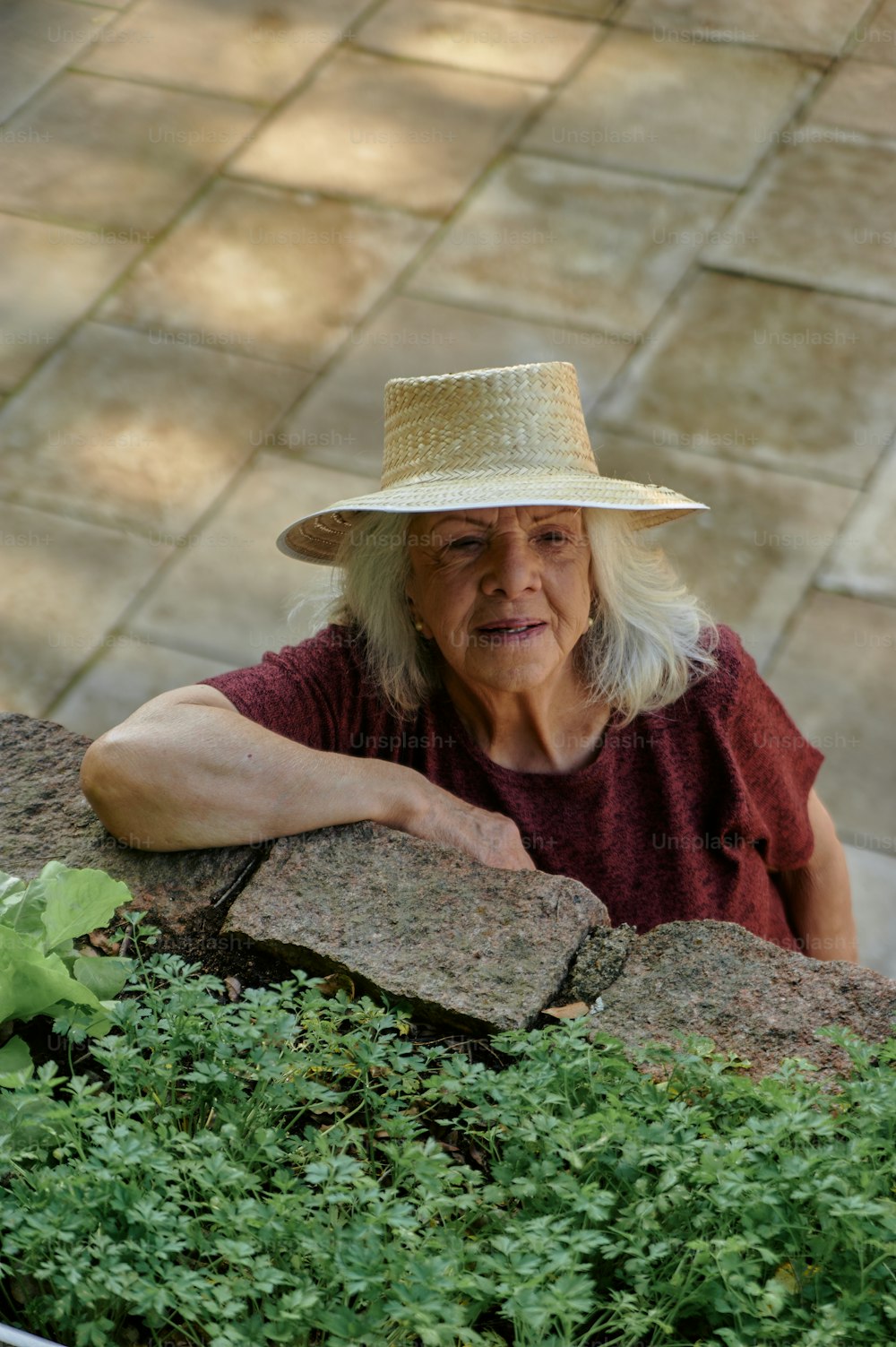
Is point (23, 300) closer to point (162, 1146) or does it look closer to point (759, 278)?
point (759, 278)

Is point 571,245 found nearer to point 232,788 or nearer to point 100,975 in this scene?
point 232,788

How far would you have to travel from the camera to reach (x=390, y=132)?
5781mm

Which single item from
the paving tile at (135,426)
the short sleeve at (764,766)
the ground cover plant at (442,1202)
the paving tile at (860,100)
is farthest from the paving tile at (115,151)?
the ground cover plant at (442,1202)

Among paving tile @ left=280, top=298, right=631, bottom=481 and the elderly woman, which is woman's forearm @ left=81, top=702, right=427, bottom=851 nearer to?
the elderly woman

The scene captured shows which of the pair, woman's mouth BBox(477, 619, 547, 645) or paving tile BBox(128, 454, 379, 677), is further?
paving tile BBox(128, 454, 379, 677)

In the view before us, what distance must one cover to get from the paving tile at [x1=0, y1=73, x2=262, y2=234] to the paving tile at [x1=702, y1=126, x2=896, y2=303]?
73.9 inches

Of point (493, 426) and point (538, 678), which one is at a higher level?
point (493, 426)

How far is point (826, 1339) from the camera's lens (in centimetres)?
117

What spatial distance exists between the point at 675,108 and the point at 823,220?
0.84 meters

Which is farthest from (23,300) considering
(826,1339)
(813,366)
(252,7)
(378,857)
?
(826,1339)

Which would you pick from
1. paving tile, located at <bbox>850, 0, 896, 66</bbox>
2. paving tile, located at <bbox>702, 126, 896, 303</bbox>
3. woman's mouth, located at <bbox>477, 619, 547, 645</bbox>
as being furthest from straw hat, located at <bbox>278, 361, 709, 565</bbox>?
paving tile, located at <bbox>850, 0, 896, 66</bbox>

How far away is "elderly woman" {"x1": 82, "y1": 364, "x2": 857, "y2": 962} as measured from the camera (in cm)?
228

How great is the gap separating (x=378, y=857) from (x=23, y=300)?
3.73 m

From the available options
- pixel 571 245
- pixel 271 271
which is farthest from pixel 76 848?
pixel 571 245
